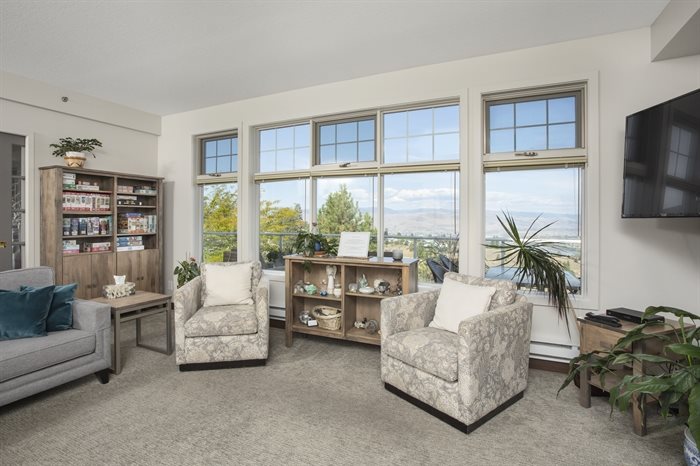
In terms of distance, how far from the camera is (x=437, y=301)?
9.37 ft

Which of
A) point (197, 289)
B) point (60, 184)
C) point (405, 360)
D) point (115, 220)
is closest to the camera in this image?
point (405, 360)

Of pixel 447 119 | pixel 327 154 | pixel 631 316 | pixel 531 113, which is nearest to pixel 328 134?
pixel 327 154

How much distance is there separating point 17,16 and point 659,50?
186 inches

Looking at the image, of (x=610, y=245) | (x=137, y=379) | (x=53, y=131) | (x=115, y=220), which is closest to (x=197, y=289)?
(x=137, y=379)

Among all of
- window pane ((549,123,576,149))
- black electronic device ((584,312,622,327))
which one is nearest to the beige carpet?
black electronic device ((584,312,622,327))

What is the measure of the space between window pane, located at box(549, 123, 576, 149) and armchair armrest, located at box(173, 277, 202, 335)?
11.0ft

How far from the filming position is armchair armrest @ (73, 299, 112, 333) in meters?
2.66

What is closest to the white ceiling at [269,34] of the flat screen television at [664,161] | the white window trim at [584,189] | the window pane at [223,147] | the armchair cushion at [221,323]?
the white window trim at [584,189]

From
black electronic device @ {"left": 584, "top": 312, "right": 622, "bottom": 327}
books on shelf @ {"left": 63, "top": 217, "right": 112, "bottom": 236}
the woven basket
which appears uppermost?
books on shelf @ {"left": 63, "top": 217, "right": 112, "bottom": 236}

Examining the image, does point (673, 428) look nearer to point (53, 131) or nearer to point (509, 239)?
point (509, 239)

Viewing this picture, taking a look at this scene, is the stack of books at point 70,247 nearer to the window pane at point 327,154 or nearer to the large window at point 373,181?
the large window at point 373,181

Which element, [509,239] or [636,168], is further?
[509,239]

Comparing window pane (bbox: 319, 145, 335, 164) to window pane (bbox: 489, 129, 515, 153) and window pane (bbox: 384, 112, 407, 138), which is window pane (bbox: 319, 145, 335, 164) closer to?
window pane (bbox: 384, 112, 407, 138)

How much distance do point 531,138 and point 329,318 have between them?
2515mm
